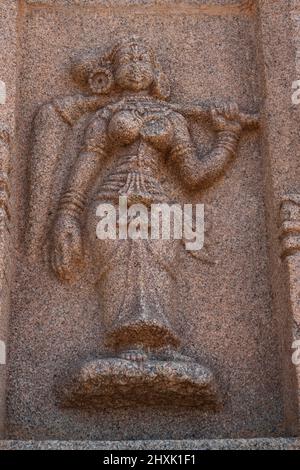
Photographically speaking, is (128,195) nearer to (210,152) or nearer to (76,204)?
(76,204)

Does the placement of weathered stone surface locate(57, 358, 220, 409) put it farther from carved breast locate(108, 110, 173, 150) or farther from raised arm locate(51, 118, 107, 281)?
carved breast locate(108, 110, 173, 150)

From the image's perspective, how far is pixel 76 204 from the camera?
5535 mm

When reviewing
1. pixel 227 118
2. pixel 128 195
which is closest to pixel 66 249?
pixel 128 195

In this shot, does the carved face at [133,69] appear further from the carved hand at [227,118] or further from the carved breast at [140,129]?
the carved hand at [227,118]

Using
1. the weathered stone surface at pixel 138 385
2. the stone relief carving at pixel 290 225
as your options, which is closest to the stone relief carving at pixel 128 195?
the weathered stone surface at pixel 138 385

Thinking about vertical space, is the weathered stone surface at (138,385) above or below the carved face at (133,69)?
below

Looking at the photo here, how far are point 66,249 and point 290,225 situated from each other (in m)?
1.40

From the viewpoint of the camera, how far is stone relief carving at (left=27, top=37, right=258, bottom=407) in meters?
4.97

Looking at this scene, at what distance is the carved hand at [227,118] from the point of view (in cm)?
586

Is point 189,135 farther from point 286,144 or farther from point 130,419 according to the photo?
point 130,419

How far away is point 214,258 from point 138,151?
0.88 metres
